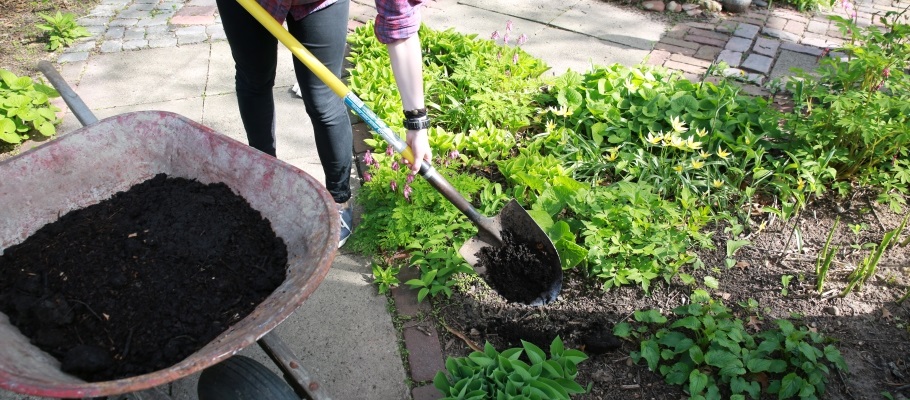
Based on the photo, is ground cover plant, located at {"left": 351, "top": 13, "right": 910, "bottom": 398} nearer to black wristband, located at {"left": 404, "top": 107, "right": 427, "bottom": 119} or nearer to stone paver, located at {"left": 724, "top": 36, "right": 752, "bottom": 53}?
black wristband, located at {"left": 404, "top": 107, "right": 427, "bottom": 119}

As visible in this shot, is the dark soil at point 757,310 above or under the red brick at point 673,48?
under

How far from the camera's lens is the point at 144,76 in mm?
3934

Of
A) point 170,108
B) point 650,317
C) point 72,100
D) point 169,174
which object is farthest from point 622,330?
point 170,108

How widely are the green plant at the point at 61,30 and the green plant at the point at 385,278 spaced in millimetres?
3250

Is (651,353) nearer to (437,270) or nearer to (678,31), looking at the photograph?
(437,270)

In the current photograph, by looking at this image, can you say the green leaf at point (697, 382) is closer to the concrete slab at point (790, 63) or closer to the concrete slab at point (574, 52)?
the concrete slab at point (574, 52)

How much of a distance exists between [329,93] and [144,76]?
2327 millimetres

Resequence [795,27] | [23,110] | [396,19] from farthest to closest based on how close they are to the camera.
A: 1. [795,27]
2. [23,110]
3. [396,19]

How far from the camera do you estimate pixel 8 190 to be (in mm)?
1701

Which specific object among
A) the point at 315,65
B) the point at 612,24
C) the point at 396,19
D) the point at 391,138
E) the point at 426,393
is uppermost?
the point at 396,19

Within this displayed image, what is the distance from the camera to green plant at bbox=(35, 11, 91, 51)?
13.8ft

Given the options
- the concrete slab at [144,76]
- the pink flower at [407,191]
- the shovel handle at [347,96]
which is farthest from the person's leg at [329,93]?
the concrete slab at [144,76]

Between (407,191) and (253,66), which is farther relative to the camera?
(407,191)

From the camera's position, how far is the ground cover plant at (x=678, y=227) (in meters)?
2.13
